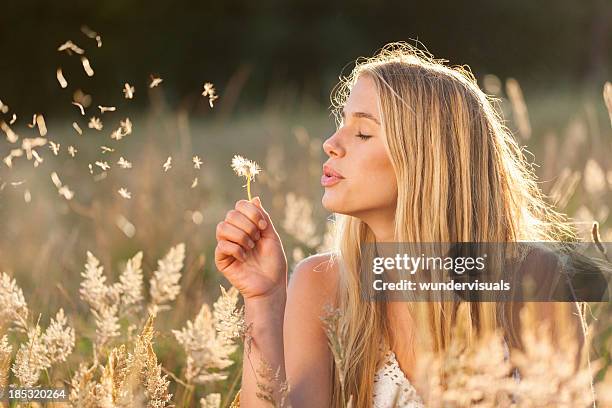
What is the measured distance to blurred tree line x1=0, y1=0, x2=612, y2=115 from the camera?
18.0m

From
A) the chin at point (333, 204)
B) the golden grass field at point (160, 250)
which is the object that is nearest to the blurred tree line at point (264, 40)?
the golden grass field at point (160, 250)

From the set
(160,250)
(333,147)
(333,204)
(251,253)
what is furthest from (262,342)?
(160,250)

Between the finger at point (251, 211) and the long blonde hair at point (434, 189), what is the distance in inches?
15.1

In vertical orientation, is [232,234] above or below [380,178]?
below

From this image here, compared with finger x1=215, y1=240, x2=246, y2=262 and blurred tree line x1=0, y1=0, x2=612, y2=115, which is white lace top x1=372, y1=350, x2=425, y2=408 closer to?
finger x1=215, y1=240, x2=246, y2=262

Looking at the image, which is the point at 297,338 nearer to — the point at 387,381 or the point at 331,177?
the point at 387,381

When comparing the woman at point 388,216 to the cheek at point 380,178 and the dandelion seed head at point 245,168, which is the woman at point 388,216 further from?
the dandelion seed head at point 245,168

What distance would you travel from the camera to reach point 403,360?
8.05 feet

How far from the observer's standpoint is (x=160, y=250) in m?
4.16

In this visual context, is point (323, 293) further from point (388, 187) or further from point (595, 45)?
point (595, 45)

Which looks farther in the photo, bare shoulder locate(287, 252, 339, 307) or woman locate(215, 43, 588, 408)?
bare shoulder locate(287, 252, 339, 307)

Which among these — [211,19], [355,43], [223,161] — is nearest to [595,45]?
[355,43]

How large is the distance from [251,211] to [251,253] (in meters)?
0.14

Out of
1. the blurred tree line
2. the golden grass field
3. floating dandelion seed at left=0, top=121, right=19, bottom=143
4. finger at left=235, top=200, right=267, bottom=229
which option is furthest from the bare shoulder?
the blurred tree line
